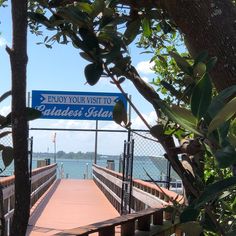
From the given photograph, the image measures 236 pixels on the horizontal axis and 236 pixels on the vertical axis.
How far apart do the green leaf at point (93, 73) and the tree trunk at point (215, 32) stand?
528mm

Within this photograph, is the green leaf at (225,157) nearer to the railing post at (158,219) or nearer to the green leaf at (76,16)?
the green leaf at (76,16)

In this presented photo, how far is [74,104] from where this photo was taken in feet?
56.6

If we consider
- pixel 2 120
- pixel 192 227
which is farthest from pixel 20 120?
pixel 192 227

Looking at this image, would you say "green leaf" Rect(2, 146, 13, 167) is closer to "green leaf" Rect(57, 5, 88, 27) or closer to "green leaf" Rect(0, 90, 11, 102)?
"green leaf" Rect(0, 90, 11, 102)

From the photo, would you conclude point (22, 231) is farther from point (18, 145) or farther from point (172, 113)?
point (172, 113)

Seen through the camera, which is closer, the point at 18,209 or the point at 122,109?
the point at 18,209

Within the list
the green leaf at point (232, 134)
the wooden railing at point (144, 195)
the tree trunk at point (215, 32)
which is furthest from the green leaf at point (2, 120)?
the wooden railing at point (144, 195)

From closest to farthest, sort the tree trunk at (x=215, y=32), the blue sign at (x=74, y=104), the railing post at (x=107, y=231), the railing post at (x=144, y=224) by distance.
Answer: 1. the tree trunk at (x=215, y=32)
2. the railing post at (x=107, y=231)
3. the railing post at (x=144, y=224)
4. the blue sign at (x=74, y=104)

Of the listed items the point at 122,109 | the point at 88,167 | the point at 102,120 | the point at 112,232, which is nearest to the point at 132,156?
the point at 112,232

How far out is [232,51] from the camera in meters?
1.85

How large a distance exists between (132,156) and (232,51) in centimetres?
798

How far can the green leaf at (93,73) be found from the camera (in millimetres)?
1538

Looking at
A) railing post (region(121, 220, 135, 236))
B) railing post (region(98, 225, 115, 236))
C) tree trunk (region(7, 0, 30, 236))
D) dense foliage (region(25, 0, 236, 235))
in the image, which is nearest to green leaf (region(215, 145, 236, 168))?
dense foliage (region(25, 0, 236, 235))

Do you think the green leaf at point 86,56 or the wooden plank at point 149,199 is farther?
the wooden plank at point 149,199
